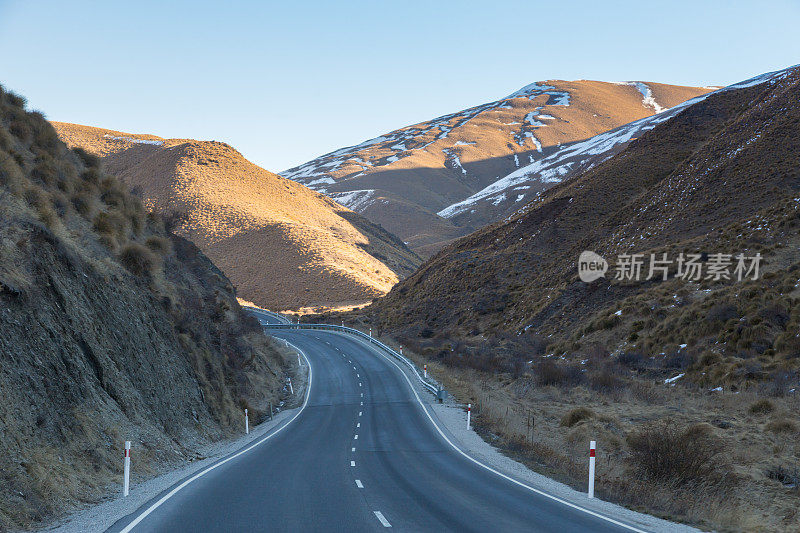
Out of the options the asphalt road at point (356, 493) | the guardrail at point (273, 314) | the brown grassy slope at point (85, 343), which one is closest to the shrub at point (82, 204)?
the brown grassy slope at point (85, 343)

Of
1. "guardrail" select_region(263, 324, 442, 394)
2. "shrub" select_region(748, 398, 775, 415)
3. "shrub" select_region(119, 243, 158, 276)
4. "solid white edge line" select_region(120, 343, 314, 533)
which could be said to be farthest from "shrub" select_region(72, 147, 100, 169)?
"shrub" select_region(748, 398, 775, 415)

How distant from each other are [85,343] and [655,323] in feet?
104

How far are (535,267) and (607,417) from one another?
37.0 m

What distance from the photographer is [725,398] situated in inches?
921

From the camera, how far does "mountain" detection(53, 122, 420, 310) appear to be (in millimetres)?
91938

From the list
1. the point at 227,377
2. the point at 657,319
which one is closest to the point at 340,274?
the point at 657,319

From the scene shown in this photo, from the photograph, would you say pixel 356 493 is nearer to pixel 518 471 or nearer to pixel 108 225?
pixel 518 471

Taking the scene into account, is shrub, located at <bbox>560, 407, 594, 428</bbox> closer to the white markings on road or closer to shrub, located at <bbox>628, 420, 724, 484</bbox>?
shrub, located at <bbox>628, 420, 724, 484</bbox>

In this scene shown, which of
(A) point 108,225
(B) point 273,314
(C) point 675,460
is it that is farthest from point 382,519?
(B) point 273,314

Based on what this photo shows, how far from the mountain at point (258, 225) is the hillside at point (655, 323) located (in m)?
19.0

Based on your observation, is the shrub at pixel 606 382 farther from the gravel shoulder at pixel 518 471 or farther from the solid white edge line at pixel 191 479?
the solid white edge line at pixel 191 479

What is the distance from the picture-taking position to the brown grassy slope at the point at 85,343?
11031mm

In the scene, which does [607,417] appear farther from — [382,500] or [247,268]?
[247,268]

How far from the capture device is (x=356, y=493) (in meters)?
11.5
